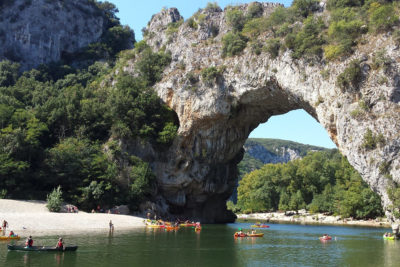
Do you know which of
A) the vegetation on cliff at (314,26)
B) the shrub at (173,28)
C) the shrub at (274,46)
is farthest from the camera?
the shrub at (173,28)

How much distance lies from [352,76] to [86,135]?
107 feet

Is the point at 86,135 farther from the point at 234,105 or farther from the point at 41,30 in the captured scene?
the point at 41,30

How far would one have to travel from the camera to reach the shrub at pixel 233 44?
43.4 m

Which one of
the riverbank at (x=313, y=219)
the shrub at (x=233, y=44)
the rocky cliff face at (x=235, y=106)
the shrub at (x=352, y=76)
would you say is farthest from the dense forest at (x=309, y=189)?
the shrub at (x=233, y=44)

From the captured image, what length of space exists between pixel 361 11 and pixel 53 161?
3530cm

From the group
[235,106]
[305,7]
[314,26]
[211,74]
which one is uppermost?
[305,7]

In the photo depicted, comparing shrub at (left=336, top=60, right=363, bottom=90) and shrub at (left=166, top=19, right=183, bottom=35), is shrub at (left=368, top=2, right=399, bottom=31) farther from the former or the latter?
shrub at (left=166, top=19, right=183, bottom=35)

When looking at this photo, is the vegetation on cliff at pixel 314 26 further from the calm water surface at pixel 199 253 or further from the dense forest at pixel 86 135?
the calm water surface at pixel 199 253

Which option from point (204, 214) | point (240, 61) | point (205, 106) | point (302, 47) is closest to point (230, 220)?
point (204, 214)

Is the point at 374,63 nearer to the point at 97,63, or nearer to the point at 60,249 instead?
the point at 60,249

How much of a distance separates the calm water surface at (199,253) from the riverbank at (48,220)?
175 inches

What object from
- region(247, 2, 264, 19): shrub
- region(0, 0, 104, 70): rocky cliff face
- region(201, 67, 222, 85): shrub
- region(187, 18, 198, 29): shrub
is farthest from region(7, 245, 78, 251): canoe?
region(0, 0, 104, 70): rocky cliff face

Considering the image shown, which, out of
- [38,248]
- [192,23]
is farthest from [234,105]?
[38,248]

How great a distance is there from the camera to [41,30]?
74.6 m
